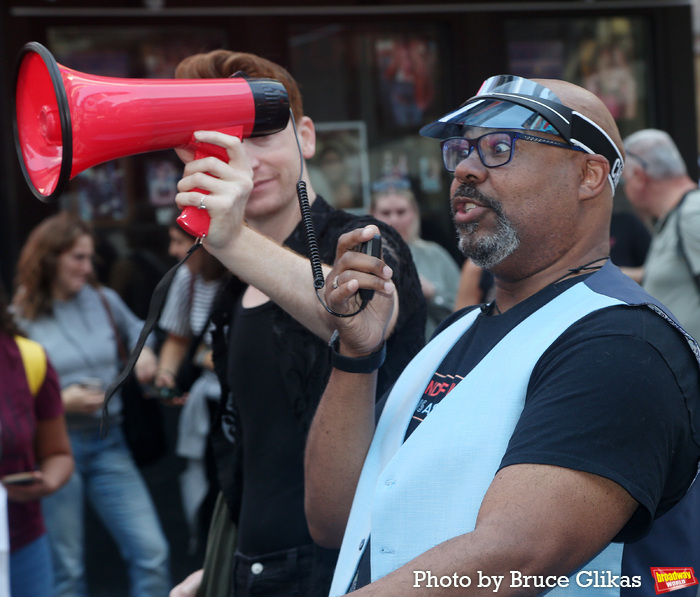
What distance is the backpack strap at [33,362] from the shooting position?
10.1ft

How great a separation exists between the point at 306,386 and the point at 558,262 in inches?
23.9

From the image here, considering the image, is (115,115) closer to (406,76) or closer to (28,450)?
(28,450)

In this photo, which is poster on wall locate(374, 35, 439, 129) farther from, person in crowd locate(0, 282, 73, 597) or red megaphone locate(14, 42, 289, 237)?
red megaphone locate(14, 42, 289, 237)

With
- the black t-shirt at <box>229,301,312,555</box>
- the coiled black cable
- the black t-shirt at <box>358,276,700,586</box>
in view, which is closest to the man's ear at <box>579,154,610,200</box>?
the black t-shirt at <box>358,276,700,586</box>

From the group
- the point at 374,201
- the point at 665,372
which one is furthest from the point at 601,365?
the point at 374,201

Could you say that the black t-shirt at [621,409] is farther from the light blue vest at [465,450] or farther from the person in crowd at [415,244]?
the person in crowd at [415,244]

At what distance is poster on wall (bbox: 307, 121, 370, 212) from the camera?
5.41 m

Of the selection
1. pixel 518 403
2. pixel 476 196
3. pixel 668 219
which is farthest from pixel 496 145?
pixel 668 219

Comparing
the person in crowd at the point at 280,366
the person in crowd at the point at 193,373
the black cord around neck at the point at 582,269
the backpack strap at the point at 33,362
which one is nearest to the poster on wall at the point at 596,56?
the person in crowd at the point at 193,373

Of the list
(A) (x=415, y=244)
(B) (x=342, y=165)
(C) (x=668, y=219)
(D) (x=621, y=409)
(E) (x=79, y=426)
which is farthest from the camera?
(B) (x=342, y=165)

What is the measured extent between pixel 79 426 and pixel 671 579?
3.20 metres

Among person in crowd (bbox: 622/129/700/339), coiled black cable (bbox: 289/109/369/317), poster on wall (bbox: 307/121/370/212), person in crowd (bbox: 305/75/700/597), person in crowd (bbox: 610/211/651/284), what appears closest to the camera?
person in crowd (bbox: 305/75/700/597)

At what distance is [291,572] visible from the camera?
6.17 ft

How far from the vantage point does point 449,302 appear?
429 centimetres
